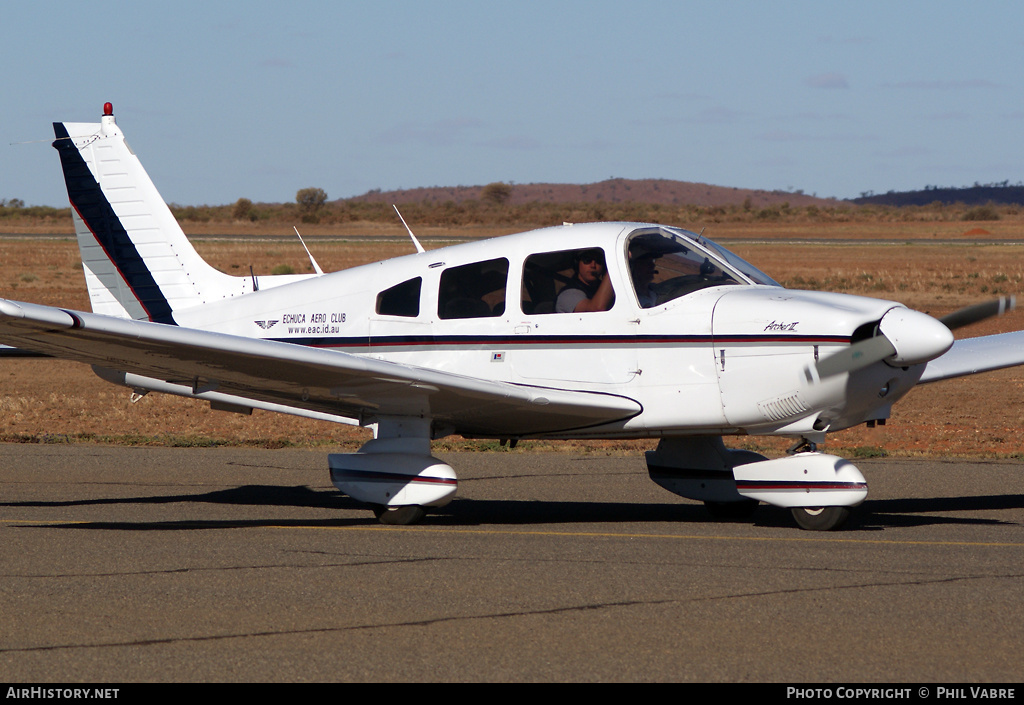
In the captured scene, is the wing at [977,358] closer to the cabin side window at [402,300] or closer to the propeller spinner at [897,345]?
the propeller spinner at [897,345]

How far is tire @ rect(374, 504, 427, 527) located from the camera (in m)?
9.11

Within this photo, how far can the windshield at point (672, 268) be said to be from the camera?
8750 millimetres

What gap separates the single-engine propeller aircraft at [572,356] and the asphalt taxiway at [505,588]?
0.54 m

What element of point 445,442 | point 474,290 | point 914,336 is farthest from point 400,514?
point 445,442

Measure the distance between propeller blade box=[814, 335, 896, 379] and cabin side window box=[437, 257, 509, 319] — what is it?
104 inches

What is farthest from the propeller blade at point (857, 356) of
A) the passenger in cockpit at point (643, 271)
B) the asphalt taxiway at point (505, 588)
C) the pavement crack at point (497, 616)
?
the pavement crack at point (497, 616)

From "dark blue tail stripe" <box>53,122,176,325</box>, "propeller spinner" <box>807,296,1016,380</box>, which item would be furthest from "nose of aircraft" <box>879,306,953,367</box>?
"dark blue tail stripe" <box>53,122,176,325</box>

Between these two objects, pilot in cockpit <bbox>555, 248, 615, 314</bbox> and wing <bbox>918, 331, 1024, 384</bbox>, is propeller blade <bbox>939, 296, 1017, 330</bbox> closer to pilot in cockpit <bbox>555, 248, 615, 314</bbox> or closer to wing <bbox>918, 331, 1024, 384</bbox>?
wing <bbox>918, 331, 1024, 384</bbox>

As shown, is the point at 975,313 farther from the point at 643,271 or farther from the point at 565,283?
the point at 565,283

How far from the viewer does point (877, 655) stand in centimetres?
509

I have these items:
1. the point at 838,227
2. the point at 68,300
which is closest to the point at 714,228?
the point at 838,227

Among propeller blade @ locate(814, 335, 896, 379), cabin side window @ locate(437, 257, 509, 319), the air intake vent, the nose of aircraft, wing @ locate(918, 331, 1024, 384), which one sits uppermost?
cabin side window @ locate(437, 257, 509, 319)
